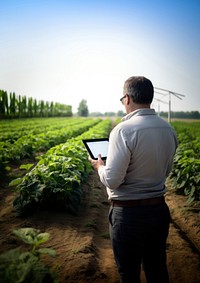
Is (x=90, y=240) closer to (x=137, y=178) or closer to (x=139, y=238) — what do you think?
(x=139, y=238)

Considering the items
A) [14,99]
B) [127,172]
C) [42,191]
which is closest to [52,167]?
[42,191]

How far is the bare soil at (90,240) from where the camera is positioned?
3.29 m

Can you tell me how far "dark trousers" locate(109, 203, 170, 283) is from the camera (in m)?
2.05

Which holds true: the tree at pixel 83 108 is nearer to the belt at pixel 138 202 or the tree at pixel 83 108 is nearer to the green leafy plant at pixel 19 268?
the belt at pixel 138 202

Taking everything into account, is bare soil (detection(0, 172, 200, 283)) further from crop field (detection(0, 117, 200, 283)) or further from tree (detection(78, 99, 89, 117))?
tree (detection(78, 99, 89, 117))

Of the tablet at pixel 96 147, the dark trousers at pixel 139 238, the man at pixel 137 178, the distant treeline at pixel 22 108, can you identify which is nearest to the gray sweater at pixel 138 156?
the man at pixel 137 178

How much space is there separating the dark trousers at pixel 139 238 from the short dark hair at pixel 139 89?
871mm

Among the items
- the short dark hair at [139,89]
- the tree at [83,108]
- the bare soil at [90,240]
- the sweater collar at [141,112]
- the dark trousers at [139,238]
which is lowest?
the bare soil at [90,240]

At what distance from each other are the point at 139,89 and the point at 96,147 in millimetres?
841

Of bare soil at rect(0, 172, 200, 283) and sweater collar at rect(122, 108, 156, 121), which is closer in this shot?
sweater collar at rect(122, 108, 156, 121)

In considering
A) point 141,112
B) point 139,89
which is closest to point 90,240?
point 141,112

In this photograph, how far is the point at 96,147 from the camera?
264 cm

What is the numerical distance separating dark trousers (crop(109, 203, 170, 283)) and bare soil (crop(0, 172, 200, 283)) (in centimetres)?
119

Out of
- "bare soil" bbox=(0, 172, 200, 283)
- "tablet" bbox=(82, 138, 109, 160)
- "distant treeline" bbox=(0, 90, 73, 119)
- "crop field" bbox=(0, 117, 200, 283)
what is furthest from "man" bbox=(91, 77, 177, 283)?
"distant treeline" bbox=(0, 90, 73, 119)
